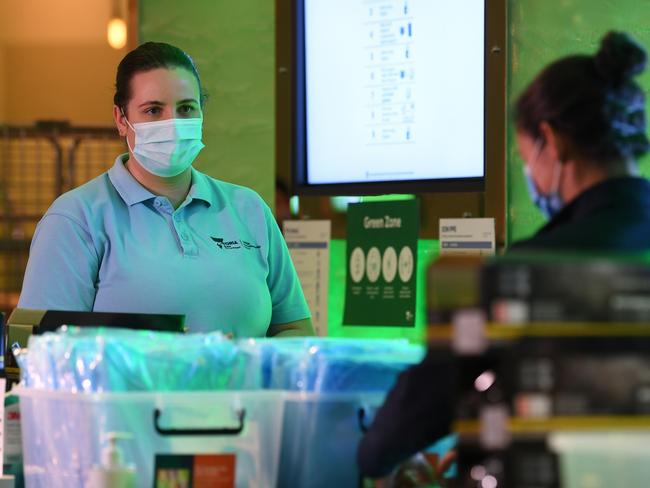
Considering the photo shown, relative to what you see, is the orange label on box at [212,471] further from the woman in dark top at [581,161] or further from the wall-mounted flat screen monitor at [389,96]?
the wall-mounted flat screen monitor at [389,96]

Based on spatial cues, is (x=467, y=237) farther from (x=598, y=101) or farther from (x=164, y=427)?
(x=164, y=427)

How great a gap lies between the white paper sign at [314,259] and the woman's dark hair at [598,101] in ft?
7.24

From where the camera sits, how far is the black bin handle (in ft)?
4.87

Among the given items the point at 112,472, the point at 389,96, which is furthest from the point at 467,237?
the point at 112,472

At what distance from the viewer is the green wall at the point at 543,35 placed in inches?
126

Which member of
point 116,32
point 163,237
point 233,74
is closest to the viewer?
point 163,237

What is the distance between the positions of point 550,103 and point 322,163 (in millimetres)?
2240

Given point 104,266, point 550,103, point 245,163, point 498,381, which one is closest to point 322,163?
point 245,163

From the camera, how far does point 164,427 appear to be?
1487mm

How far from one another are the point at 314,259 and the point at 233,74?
77cm

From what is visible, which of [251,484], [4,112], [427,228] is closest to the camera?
[251,484]

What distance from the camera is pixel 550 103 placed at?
5.00 ft

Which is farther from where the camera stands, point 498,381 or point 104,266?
point 104,266

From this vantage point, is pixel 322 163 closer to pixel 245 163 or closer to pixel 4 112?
pixel 245 163
